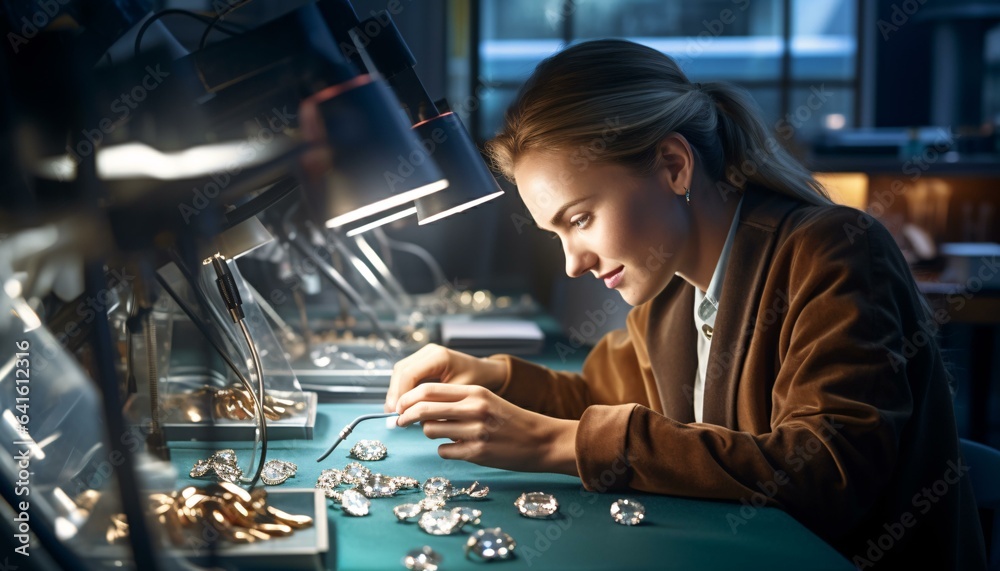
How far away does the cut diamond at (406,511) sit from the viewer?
0.91 metres

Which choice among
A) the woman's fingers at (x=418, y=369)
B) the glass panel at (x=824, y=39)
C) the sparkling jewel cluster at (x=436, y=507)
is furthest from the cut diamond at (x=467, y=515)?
the glass panel at (x=824, y=39)

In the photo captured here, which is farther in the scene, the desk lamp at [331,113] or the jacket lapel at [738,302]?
the jacket lapel at [738,302]

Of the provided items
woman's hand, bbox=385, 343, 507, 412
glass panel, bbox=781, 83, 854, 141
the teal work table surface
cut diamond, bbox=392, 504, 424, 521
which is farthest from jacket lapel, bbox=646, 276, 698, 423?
glass panel, bbox=781, 83, 854, 141

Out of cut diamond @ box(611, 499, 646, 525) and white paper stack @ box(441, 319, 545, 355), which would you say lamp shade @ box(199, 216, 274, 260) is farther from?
white paper stack @ box(441, 319, 545, 355)

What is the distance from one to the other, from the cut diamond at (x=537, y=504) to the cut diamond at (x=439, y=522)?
8 cm

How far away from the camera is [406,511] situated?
913mm

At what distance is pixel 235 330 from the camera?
115 centimetres

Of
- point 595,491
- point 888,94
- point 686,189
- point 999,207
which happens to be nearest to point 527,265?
point 999,207

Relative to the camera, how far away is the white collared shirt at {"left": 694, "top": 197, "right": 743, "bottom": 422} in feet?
4.32

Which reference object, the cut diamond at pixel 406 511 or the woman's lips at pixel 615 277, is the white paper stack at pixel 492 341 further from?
the cut diamond at pixel 406 511

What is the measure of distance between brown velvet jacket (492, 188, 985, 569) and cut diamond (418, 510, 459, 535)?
0.18m

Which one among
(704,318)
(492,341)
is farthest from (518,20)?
(704,318)

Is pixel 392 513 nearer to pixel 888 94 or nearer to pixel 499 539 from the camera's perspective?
pixel 499 539

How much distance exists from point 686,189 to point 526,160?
0.74ft
